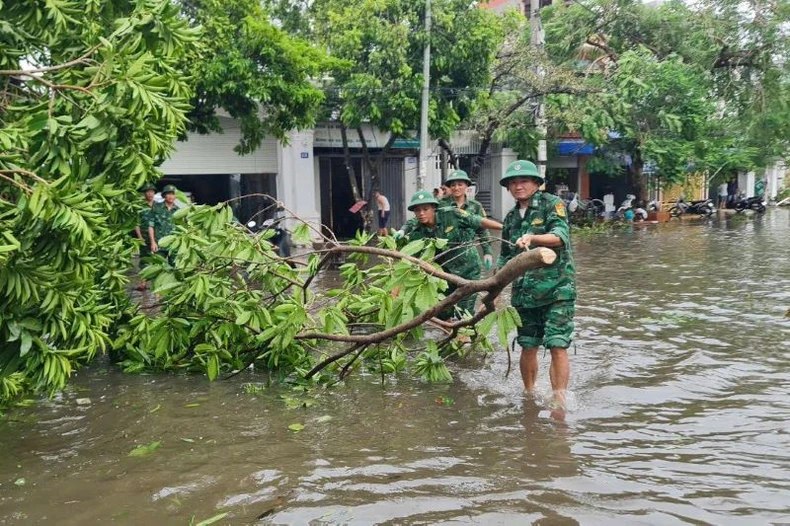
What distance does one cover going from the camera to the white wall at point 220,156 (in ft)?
65.2

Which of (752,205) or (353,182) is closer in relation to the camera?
(353,182)

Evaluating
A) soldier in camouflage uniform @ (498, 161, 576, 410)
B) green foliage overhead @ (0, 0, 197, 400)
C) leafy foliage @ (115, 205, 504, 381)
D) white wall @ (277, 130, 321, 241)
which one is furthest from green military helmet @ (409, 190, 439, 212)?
white wall @ (277, 130, 321, 241)

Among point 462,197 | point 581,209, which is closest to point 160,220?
point 462,197

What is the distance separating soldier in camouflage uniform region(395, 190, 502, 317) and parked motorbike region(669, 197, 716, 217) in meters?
24.7

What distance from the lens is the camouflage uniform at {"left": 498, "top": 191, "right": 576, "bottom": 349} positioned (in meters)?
5.21

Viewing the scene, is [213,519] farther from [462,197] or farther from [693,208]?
[693,208]

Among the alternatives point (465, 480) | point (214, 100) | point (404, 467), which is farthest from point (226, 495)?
point (214, 100)

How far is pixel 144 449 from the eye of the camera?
4445 mm

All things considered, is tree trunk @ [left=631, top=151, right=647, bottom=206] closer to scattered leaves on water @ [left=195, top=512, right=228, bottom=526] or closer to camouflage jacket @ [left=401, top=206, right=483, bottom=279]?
camouflage jacket @ [left=401, top=206, right=483, bottom=279]

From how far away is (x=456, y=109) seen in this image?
20078 mm

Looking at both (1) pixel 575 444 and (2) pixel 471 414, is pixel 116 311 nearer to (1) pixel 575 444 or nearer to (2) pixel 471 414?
(2) pixel 471 414

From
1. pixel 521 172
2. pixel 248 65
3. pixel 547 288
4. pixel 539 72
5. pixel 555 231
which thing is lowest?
pixel 547 288

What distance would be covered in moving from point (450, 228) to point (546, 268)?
1.88m

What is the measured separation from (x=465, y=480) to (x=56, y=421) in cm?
297
